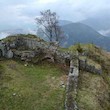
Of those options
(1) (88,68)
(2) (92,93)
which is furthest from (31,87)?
(1) (88,68)

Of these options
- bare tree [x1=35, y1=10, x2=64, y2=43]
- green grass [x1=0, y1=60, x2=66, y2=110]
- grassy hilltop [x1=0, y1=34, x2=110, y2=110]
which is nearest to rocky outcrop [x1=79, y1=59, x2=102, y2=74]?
grassy hilltop [x1=0, y1=34, x2=110, y2=110]

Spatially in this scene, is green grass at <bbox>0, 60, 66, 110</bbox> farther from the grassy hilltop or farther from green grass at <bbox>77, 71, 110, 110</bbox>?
green grass at <bbox>77, 71, 110, 110</bbox>

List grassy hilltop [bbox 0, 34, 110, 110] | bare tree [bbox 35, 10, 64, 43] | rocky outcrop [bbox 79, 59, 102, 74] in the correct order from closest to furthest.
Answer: grassy hilltop [bbox 0, 34, 110, 110], rocky outcrop [bbox 79, 59, 102, 74], bare tree [bbox 35, 10, 64, 43]

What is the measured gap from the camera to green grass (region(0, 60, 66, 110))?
1029 inches

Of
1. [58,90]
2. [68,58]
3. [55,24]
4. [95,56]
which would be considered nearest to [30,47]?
[68,58]

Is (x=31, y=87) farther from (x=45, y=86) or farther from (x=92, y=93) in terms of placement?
(x=92, y=93)

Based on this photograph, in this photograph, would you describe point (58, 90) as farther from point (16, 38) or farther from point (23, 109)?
point (16, 38)

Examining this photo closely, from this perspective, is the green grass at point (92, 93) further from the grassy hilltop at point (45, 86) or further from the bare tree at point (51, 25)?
the bare tree at point (51, 25)

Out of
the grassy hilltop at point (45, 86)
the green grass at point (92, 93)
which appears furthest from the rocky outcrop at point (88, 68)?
the green grass at point (92, 93)

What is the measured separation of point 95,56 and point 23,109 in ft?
58.6

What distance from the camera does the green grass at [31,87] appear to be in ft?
85.8

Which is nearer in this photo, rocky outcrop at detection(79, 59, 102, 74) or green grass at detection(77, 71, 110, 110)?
green grass at detection(77, 71, 110, 110)

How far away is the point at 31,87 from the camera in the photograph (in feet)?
97.2

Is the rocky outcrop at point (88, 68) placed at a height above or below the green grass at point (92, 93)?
above
